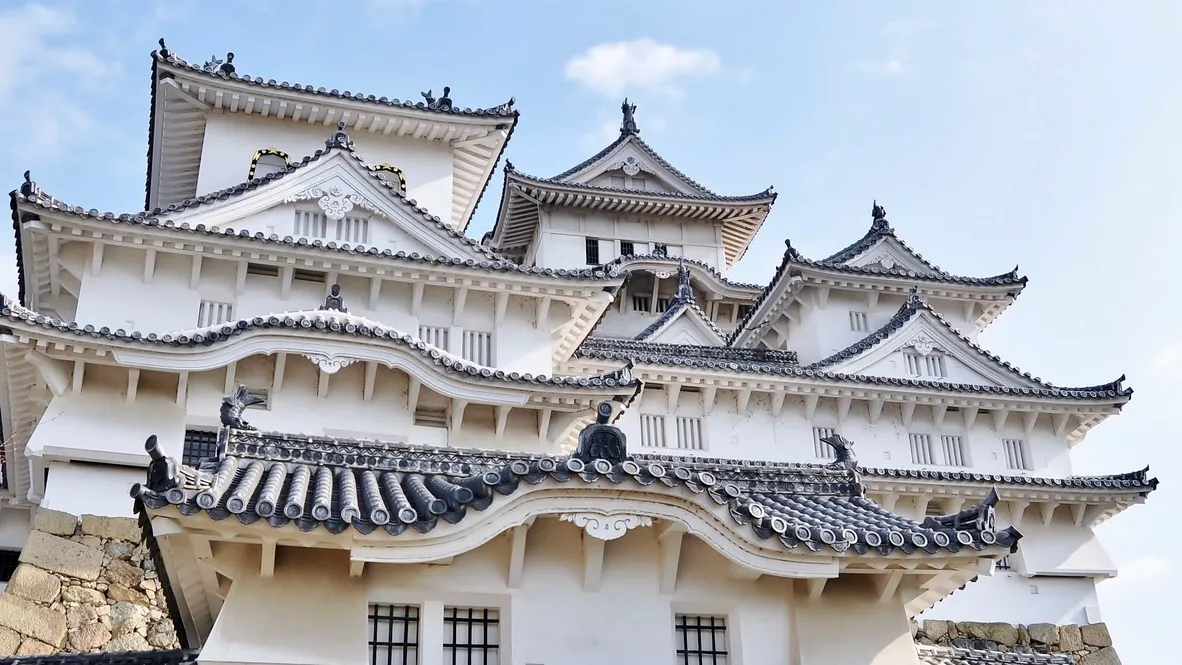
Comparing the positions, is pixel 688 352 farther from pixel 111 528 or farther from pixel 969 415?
pixel 111 528

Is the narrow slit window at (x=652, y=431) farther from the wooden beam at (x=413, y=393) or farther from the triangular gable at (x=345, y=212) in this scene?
the wooden beam at (x=413, y=393)

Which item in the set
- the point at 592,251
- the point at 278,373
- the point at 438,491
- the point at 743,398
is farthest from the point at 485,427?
the point at 592,251

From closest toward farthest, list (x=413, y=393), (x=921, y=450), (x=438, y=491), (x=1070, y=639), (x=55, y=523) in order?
(x=438, y=491)
(x=55, y=523)
(x=413, y=393)
(x=1070, y=639)
(x=921, y=450)

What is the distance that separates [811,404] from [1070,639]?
8.13 m

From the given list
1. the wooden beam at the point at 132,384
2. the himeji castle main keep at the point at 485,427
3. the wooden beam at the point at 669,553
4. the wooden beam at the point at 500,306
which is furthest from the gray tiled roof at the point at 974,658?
the wooden beam at the point at 132,384

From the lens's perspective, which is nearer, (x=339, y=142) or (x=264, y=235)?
(x=264, y=235)

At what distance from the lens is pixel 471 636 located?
1119 cm

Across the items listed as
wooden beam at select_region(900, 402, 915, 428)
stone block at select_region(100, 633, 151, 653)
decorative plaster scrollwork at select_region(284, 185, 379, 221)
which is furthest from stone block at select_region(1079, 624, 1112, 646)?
stone block at select_region(100, 633, 151, 653)

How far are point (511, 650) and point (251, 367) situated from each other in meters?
11.3

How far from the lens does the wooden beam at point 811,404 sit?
29.6 metres

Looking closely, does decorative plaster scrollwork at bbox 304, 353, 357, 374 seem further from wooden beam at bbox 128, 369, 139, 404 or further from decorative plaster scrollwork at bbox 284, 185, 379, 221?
decorative plaster scrollwork at bbox 284, 185, 379, 221

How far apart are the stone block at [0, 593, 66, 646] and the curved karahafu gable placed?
24.9 ft

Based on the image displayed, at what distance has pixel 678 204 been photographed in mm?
42812

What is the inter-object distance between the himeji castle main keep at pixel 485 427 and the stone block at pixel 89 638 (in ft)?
0.15
